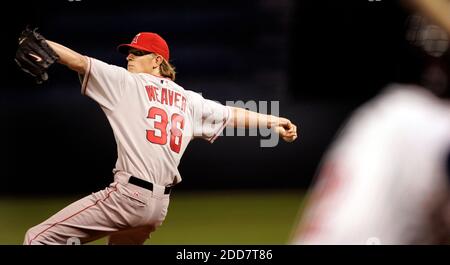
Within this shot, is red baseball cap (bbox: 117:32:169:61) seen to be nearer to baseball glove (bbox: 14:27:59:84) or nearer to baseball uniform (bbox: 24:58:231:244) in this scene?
baseball uniform (bbox: 24:58:231:244)

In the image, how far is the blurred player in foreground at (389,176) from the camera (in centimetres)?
100

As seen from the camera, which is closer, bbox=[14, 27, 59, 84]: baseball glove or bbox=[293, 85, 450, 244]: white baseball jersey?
bbox=[293, 85, 450, 244]: white baseball jersey

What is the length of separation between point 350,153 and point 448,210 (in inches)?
7.4

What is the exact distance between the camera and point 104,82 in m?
2.98

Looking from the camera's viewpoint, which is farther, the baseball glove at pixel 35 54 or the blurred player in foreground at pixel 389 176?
the baseball glove at pixel 35 54

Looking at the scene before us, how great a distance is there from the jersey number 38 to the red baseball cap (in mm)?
359

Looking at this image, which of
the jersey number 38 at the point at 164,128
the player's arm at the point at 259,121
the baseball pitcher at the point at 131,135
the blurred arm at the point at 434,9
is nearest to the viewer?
the blurred arm at the point at 434,9

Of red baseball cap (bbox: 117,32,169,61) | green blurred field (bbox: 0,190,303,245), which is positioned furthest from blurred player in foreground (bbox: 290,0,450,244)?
green blurred field (bbox: 0,190,303,245)

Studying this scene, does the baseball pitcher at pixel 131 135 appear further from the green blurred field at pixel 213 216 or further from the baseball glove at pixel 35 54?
the green blurred field at pixel 213 216

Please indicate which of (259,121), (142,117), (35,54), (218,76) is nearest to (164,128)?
Answer: (142,117)

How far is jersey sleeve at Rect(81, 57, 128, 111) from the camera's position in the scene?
295 cm

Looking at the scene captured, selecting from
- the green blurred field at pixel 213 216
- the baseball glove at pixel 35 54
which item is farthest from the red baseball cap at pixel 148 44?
the green blurred field at pixel 213 216

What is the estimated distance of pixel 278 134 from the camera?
3.29 m

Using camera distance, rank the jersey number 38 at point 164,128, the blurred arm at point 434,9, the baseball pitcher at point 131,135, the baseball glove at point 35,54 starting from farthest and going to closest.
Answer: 1. the jersey number 38 at point 164,128
2. the baseball pitcher at point 131,135
3. the baseball glove at point 35,54
4. the blurred arm at point 434,9
